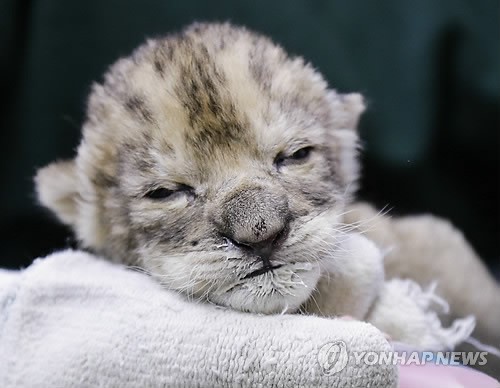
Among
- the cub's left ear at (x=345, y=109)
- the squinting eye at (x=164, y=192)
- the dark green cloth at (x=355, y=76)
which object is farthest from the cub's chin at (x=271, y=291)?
the dark green cloth at (x=355, y=76)

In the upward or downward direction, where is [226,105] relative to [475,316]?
upward

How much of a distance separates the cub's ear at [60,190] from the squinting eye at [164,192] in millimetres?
289

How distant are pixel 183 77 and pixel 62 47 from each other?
2.40 ft

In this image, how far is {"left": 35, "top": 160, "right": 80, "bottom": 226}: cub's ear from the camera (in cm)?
147

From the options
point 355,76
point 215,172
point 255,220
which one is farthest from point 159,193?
point 355,76

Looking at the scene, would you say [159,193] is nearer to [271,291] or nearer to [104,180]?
[104,180]

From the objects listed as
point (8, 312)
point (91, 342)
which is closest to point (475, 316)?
point (91, 342)

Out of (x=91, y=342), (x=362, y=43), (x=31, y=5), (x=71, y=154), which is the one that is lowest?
(x=91, y=342)

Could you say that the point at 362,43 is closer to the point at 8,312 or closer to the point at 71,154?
the point at 71,154

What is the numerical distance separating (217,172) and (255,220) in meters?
0.17

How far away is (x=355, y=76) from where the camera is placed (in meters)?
1.87

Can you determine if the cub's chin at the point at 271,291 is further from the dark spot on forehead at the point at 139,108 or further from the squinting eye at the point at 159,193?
the dark spot on forehead at the point at 139,108

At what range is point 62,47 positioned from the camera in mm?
1844

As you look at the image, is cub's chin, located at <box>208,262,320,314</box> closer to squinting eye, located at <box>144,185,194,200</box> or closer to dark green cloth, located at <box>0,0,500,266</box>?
squinting eye, located at <box>144,185,194,200</box>
